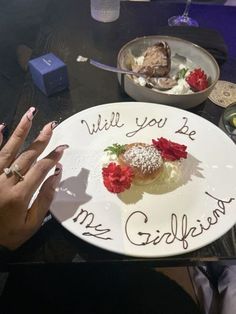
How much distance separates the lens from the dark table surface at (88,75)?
0.60 metres

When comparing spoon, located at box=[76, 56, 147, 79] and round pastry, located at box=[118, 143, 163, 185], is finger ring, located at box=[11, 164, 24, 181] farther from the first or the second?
spoon, located at box=[76, 56, 147, 79]

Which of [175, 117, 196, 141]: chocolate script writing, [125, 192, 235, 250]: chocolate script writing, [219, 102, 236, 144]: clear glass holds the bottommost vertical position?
[125, 192, 235, 250]: chocolate script writing

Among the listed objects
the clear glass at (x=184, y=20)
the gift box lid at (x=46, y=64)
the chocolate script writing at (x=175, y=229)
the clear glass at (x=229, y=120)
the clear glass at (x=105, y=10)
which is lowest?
the chocolate script writing at (x=175, y=229)

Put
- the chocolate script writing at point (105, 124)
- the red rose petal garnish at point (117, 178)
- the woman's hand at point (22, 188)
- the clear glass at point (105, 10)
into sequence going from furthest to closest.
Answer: the clear glass at point (105, 10)
the chocolate script writing at point (105, 124)
the red rose petal garnish at point (117, 178)
the woman's hand at point (22, 188)

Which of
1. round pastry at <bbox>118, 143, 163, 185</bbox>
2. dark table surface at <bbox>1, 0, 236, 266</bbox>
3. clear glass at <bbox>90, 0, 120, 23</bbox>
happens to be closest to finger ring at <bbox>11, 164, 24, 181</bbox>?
dark table surface at <bbox>1, 0, 236, 266</bbox>

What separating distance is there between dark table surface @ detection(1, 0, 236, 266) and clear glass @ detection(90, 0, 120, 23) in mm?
20

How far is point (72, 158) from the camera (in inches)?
28.4

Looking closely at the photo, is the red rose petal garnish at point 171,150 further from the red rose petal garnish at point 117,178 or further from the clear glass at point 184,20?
the clear glass at point 184,20

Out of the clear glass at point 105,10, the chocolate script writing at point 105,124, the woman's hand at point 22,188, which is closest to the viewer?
the woman's hand at point 22,188

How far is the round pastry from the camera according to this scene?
68 cm

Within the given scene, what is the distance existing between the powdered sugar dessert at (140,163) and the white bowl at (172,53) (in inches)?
6.0

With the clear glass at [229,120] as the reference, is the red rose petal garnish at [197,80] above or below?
above

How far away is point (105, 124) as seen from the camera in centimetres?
81

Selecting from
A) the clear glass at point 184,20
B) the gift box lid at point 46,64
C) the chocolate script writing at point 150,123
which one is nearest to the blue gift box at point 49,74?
the gift box lid at point 46,64
